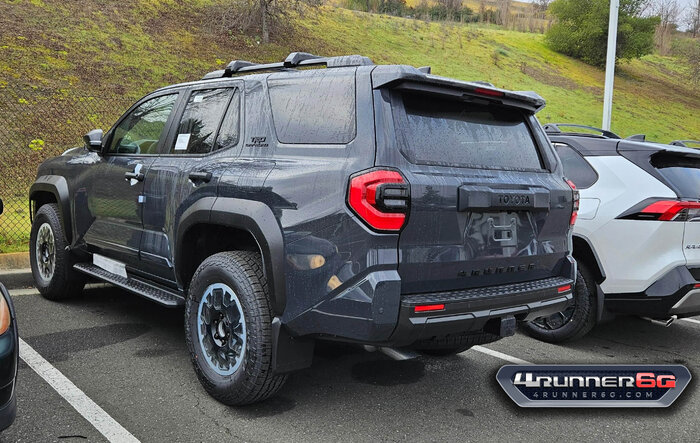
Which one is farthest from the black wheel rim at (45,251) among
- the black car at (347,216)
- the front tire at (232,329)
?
the front tire at (232,329)

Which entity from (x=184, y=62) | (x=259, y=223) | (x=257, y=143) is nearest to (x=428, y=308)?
(x=259, y=223)

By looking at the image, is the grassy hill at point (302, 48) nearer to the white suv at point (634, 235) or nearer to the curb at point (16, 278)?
the curb at point (16, 278)

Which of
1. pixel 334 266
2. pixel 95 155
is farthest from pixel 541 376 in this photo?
pixel 95 155

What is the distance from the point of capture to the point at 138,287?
4.10 metres

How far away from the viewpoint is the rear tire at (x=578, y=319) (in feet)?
14.5

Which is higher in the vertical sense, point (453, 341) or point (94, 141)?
point (94, 141)

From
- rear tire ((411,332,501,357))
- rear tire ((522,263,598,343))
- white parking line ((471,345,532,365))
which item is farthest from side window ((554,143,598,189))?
rear tire ((411,332,501,357))

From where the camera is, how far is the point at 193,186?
3498mm

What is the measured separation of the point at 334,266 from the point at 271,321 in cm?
53

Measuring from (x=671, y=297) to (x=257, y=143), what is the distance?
10.1 ft

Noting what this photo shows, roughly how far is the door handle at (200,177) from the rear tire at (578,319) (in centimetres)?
Answer: 271

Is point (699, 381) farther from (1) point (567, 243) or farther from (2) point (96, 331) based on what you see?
(2) point (96, 331)

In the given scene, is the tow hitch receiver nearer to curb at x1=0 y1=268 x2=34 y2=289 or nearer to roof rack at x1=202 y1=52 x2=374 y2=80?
roof rack at x1=202 y1=52 x2=374 y2=80

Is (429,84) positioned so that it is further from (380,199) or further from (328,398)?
(328,398)
